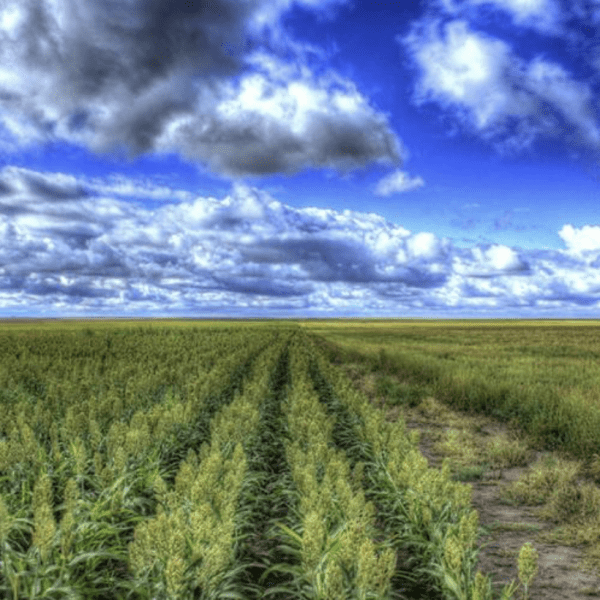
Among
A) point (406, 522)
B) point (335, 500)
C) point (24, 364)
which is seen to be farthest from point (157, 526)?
point (24, 364)

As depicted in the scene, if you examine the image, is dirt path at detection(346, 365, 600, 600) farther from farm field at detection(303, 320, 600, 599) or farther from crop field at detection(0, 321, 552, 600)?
crop field at detection(0, 321, 552, 600)

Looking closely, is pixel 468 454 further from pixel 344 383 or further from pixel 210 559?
pixel 210 559

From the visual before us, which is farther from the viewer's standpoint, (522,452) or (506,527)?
(522,452)

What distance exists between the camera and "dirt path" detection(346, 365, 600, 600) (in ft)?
18.7

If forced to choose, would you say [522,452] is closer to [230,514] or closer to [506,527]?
[506,527]

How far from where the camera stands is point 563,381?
1845 cm

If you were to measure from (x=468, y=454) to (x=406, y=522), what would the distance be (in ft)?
17.9

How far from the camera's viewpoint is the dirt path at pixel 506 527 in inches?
224

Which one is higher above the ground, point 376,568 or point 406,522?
point 376,568

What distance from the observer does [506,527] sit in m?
7.30

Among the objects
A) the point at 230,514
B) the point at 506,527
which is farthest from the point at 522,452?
the point at 230,514

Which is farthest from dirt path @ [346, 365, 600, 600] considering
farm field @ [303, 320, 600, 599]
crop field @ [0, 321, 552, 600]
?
crop field @ [0, 321, 552, 600]

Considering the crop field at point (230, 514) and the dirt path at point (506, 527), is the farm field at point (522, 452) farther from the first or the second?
the crop field at point (230, 514)

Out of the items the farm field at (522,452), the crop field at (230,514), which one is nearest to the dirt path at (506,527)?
the farm field at (522,452)
